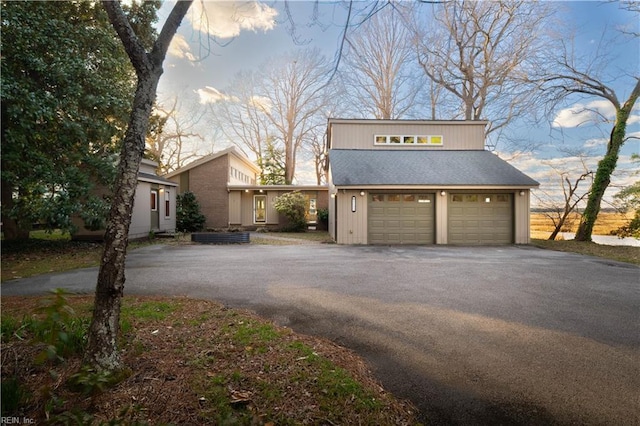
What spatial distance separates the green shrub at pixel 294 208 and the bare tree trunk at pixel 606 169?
46.2 ft

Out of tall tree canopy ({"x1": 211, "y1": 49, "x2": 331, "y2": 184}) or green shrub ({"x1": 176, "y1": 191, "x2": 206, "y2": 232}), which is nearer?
green shrub ({"x1": 176, "y1": 191, "x2": 206, "y2": 232})

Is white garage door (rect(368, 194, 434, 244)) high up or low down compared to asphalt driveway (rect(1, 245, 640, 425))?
up

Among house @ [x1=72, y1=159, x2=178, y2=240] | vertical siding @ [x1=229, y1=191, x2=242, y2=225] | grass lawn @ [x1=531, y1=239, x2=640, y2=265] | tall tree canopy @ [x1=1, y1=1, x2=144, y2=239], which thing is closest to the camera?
tall tree canopy @ [x1=1, y1=1, x2=144, y2=239]

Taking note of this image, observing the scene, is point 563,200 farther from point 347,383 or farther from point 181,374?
point 181,374

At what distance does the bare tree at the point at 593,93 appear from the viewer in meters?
13.5

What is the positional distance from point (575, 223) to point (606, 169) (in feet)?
9.17

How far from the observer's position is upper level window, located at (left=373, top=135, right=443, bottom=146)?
1717cm

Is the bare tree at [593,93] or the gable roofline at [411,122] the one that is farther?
the gable roofline at [411,122]

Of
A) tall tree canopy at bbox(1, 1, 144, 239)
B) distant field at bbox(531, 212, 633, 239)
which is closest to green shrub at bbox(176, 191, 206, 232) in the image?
tall tree canopy at bbox(1, 1, 144, 239)

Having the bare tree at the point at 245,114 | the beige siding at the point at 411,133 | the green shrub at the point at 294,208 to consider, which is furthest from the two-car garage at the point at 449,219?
the bare tree at the point at 245,114

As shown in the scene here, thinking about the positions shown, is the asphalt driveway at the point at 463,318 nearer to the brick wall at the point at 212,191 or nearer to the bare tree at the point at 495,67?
the bare tree at the point at 495,67

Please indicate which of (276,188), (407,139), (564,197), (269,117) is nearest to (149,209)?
(276,188)

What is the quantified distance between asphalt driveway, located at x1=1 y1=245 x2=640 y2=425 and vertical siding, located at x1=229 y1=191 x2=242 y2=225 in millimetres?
11439

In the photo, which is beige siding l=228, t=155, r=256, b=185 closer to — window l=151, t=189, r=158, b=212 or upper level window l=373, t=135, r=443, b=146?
window l=151, t=189, r=158, b=212
